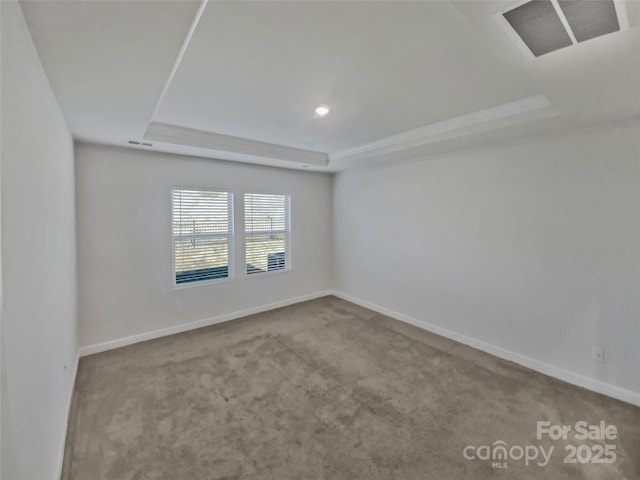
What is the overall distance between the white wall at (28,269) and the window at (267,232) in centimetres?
264

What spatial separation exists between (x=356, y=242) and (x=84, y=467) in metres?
4.08

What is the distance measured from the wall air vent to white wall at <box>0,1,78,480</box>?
1921 millimetres

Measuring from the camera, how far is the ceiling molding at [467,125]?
2.36 m

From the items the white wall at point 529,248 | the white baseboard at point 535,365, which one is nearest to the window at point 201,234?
the white wall at point 529,248

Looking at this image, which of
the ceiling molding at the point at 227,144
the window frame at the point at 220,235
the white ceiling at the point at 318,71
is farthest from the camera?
the window frame at the point at 220,235

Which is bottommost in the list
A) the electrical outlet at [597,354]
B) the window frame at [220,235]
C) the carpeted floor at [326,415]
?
the carpeted floor at [326,415]

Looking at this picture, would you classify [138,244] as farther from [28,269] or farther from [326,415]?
[326,415]

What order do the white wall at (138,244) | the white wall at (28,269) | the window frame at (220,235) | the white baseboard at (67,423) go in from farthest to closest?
the window frame at (220,235), the white wall at (138,244), the white baseboard at (67,423), the white wall at (28,269)

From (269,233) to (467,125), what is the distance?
313 cm

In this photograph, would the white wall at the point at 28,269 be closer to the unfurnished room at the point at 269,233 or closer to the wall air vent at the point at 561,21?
the unfurnished room at the point at 269,233

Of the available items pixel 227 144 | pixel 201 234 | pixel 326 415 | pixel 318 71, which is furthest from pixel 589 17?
pixel 201 234

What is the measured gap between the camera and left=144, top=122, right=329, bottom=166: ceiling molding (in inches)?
119

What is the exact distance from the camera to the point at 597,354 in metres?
2.56

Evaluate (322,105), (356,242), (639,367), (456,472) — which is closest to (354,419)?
(456,472)
